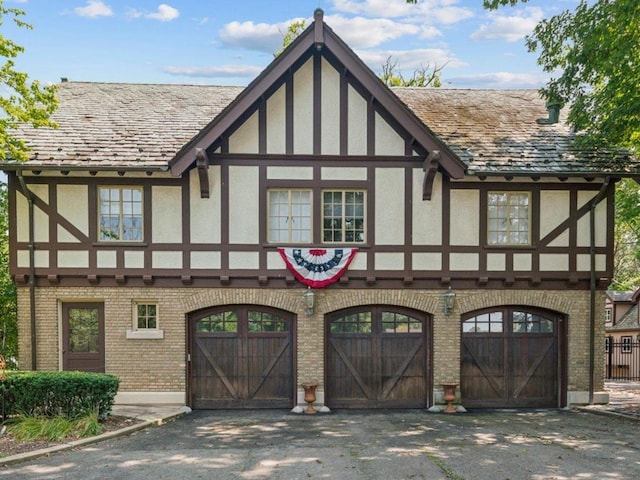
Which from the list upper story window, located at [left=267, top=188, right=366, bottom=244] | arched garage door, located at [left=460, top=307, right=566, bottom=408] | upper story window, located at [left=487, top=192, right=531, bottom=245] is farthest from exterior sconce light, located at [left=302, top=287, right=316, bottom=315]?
upper story window, located at [left=487, top=192, right=531, bottom=245]

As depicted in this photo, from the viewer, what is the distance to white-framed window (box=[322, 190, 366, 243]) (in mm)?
13445

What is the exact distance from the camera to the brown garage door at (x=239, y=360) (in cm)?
1349

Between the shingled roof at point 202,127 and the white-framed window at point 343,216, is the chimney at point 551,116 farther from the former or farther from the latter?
the white-framed window at point 343,216

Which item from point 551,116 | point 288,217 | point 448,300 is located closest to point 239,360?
point 288,217

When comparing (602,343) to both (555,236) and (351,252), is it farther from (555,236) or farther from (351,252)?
(351,252)

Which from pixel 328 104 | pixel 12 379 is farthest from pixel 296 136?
pixel 12 379

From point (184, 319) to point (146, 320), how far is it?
972mm

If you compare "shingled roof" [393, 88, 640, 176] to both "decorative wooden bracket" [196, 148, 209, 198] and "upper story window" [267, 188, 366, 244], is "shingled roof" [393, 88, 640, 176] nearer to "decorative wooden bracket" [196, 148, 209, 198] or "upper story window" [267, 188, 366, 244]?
"upper story window" [267, 188, 366, 244]

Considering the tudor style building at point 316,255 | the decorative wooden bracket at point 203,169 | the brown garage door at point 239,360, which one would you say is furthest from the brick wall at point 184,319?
the decorative wooden bracket at point 203,169

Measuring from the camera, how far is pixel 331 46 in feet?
41.6

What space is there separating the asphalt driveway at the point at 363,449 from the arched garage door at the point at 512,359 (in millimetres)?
1123

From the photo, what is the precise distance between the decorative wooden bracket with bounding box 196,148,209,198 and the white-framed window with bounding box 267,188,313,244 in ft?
4.92

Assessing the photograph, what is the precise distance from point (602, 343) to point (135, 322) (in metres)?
11.6

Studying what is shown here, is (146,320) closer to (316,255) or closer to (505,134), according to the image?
(316,255)
